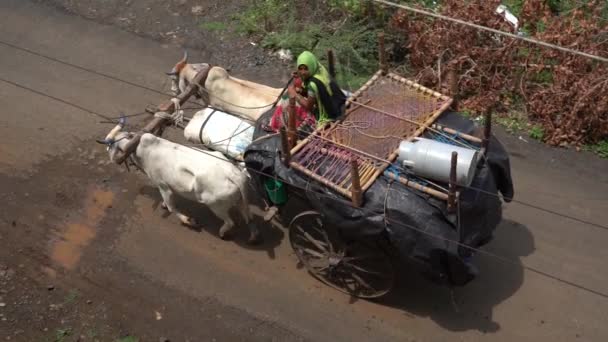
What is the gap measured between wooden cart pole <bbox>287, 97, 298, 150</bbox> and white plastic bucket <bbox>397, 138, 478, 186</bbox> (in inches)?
43.3

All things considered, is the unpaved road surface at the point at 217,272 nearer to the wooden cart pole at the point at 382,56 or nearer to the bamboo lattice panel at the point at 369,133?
the bamboo lattice panel at the point at 369,133

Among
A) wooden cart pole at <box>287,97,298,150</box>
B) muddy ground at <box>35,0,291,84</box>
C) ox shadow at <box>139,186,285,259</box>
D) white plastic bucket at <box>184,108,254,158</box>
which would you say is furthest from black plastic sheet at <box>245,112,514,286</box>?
muddy ground at <box>35,0,291,84</box>

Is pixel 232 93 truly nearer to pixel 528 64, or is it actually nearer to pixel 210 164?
pixel 210 164

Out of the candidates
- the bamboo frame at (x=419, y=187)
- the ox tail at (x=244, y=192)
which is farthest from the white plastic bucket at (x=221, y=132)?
the bamboo frame at (x=419, y=187)

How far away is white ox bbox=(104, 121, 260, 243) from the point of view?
728cm

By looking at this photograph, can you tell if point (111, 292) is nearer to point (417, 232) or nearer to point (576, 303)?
point (417, 232)

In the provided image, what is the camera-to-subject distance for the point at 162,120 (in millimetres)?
7902

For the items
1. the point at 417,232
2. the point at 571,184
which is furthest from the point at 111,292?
the point at 571,184

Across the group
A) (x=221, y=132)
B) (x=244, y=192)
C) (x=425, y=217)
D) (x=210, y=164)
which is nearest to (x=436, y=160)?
(x=425, y=217)

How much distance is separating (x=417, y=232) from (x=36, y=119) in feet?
23.1

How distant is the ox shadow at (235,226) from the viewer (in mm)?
8039

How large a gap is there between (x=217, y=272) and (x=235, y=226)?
714 mm

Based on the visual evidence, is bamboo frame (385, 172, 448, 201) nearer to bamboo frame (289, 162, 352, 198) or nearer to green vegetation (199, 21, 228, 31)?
bamboo frame (289, 162, 352, 198)

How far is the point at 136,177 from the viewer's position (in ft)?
29.7
